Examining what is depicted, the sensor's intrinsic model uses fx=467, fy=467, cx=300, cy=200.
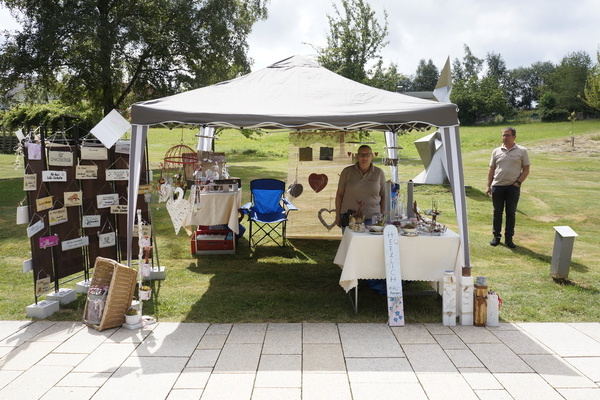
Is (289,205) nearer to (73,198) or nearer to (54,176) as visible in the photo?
(73,198)

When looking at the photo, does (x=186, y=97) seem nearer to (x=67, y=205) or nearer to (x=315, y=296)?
(x=67, y=205)

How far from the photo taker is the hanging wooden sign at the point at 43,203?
3.61 meters

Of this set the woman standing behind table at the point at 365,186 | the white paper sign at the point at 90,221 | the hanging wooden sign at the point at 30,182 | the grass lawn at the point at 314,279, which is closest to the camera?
the hanging wooden sign at the point at 30,182

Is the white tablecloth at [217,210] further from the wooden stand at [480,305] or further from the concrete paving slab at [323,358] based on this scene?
the wooden stand at [480,305]

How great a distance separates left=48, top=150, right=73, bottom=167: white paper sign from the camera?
3.73 m

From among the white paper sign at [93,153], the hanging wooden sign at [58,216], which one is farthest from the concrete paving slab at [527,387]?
the white paper sign at [93,153]

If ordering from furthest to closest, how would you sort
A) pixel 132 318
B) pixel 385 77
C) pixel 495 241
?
pixel 385 77 → pixel 495 241 → pixel 132 318

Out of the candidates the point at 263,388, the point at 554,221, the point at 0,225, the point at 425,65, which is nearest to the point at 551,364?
the point at 263,388

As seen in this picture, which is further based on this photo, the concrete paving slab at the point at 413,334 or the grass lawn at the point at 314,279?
the grass lawn at the point at 314,279

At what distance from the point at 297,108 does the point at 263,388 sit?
7.10 ft

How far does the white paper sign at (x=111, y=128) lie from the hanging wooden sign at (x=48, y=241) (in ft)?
2.90

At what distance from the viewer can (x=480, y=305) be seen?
11.5ft

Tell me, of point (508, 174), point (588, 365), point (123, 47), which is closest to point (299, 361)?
point (588, 365)

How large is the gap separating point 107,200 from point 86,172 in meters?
0.32
